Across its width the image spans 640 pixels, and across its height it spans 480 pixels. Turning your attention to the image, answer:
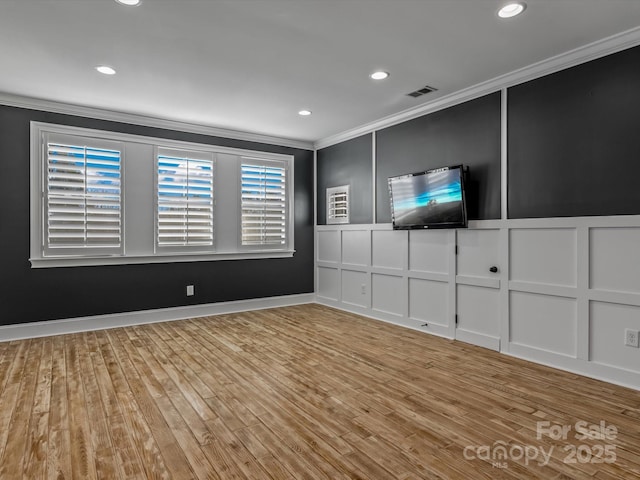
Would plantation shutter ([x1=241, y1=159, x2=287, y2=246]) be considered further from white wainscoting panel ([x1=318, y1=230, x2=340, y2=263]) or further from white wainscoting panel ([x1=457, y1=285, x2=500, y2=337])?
white wainscoting panel ([x1=457, y1=285, x2=500, y2=337])

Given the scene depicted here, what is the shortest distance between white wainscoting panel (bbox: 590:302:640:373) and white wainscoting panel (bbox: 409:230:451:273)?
1.52m

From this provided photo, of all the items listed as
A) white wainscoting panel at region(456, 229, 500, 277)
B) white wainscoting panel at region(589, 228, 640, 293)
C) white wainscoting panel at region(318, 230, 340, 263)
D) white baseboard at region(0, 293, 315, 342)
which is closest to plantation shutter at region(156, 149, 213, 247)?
white baseboard at region(0, 293, 315, 342)

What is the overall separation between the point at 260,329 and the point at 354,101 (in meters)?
3.04

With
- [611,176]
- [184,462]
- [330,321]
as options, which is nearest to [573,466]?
[184,462]

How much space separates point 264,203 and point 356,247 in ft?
5.52

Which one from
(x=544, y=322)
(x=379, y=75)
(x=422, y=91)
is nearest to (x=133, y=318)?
(x=379, y=75)

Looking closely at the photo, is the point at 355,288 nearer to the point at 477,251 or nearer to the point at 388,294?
the point at 388,294

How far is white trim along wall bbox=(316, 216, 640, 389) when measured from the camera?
9.69 ft

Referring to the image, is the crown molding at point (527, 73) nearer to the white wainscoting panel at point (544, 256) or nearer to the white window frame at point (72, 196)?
the white wainscoting panel at point (544, 256)

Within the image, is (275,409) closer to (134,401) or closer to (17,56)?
(134,401)

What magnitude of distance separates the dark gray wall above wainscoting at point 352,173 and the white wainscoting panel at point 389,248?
0.35m

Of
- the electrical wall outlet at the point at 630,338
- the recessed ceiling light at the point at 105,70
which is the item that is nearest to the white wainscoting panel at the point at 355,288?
the electrical wall outlet at the point at 630,338

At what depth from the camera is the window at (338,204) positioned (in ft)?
19.0

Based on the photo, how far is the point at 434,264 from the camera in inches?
174
